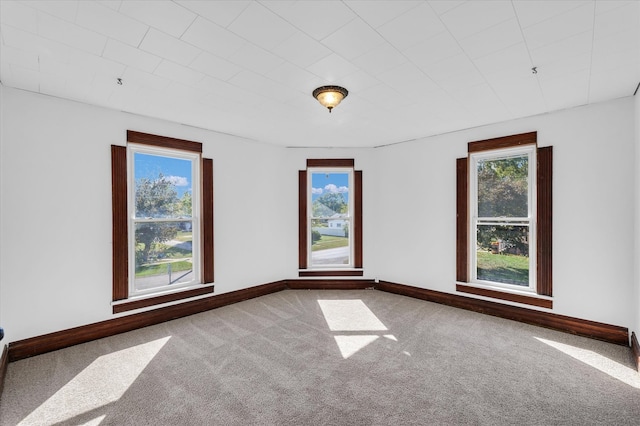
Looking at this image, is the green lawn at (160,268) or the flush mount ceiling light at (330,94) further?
the green lawn at (160,268)

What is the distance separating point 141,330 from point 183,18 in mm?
3444

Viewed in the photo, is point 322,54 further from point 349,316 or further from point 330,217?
point 330,217

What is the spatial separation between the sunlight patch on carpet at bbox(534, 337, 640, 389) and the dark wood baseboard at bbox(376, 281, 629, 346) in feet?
1.45

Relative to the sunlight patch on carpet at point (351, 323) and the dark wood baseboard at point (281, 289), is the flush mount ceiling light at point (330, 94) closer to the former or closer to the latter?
the sunlight patch on carpet at point (351, 323)

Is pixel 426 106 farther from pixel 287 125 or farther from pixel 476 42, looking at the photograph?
pixel 287 125

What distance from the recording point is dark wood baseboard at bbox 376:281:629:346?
10.5 feet

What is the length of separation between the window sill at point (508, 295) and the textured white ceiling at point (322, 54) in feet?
7.59

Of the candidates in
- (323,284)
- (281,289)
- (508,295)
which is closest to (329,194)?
(323,284)

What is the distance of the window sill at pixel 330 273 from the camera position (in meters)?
5.40

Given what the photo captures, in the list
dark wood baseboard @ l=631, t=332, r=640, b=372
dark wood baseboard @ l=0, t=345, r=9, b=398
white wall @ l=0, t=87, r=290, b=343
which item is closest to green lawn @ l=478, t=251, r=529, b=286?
dark wood baseboard @ l=631, t=332, r=640, b=372

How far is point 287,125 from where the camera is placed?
412cm

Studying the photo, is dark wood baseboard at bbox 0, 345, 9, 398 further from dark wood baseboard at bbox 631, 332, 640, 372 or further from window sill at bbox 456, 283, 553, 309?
dark wood baseboard at bbox 631, 332, 640, 372

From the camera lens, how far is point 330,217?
5504 mm

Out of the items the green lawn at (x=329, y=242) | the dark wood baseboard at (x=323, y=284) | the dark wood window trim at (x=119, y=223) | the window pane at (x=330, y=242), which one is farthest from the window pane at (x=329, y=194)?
the dark wood window trim at (x=119, y=223)
